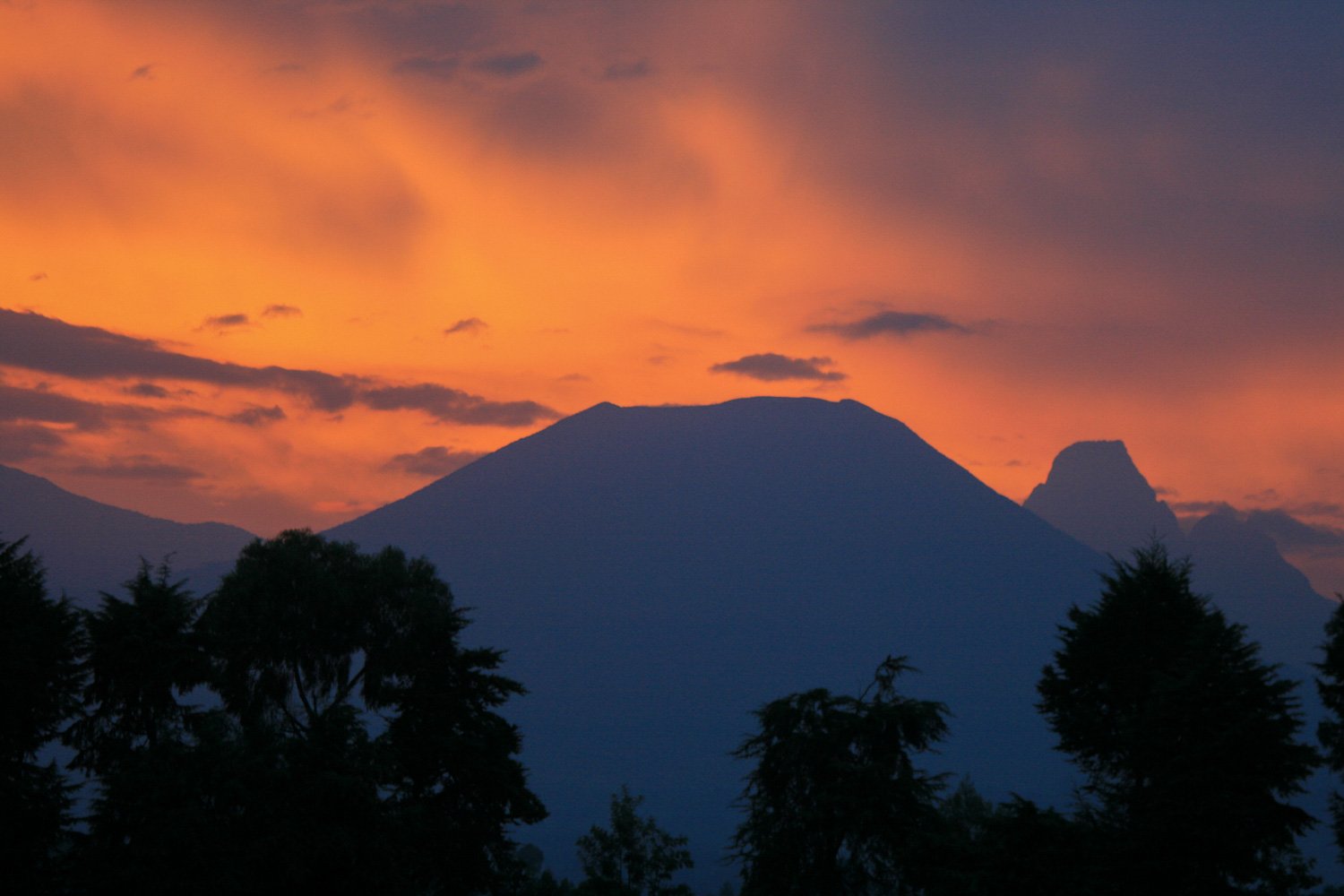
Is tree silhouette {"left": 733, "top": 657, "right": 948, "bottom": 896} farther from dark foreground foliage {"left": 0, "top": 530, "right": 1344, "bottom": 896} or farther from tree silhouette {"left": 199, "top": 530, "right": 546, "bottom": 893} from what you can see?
tree silhouette {"left": 199, "top": 530, "right": 546, "bottom": 893}

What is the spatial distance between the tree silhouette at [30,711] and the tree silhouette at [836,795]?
956 inches

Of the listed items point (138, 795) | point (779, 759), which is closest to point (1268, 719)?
point (779, 759)

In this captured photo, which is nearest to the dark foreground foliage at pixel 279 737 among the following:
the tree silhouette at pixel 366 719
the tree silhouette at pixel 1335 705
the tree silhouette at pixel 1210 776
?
the tree silhouette at pixel 366 719

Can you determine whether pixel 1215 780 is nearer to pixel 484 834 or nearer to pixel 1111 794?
pixel 1111 794

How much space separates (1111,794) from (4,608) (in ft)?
126

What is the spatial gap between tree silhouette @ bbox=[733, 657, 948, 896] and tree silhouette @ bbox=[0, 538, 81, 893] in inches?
956

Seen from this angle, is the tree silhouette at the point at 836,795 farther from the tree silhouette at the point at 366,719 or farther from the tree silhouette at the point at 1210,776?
the tree silhouette at the point at 366,719

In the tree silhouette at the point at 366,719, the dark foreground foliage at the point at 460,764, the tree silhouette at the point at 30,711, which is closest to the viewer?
the dark foreground foliage at the point at 460,764

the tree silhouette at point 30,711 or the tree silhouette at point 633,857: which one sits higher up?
the tree silhouette at point 30,711

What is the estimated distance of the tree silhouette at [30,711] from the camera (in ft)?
131

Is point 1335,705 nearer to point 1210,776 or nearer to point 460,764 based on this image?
point 1210,776

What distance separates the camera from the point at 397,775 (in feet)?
155

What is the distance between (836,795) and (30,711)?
93.1 feet

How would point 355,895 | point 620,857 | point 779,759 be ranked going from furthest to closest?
1. point 620,857
2. point 779,759
3. point 355,895
